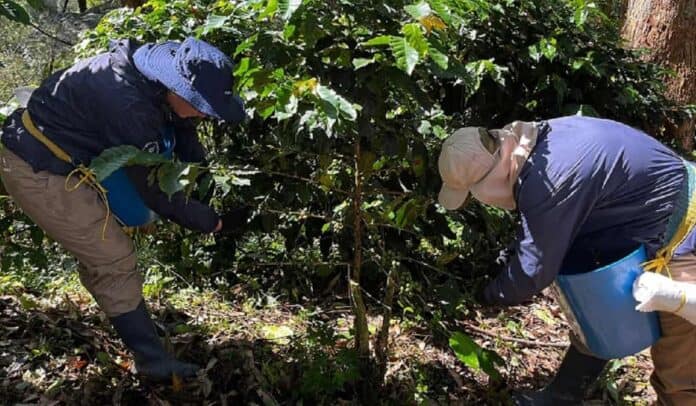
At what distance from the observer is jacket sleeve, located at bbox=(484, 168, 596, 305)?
6.59ft

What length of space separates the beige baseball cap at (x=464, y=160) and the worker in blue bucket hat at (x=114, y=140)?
75 centimetres

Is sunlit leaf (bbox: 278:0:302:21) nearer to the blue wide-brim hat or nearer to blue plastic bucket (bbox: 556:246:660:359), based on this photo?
the blue wide-brim hat

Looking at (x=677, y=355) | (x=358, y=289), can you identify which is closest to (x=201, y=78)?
(x=358, y=289)

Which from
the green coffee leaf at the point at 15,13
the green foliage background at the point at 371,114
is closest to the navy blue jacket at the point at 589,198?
the green foliage background at the point at 371,114

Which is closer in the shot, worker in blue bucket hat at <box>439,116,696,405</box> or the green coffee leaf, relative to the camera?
worker in blue bucket hat at <box>439,116,696,405</box>

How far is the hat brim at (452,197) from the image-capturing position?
88.7 inches

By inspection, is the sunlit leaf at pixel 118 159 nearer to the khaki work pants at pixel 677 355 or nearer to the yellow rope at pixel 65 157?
the yellow rope at pixel 65 157

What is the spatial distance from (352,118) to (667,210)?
113 centimetres

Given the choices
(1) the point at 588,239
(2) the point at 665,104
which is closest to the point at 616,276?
(1) the point at 588,239

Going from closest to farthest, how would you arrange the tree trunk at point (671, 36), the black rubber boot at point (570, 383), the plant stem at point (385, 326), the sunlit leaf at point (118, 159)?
1. the sunlit leaf at point (118, 159)
2. the plant stem at point (385, 326)
3. the black rubber boot at point (570, 383)
4. the tree trunk at point (671, 36)

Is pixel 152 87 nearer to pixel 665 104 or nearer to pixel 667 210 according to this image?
pixel 667 210

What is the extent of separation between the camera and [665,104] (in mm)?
3686

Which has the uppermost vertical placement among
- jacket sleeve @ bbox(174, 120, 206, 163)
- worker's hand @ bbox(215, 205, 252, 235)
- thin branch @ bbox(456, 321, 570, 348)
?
jacket sleeve @ bbox(174, 120, 206, 163)

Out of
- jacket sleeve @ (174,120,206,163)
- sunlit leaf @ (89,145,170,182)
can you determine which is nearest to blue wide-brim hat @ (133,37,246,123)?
sunlit leaf @ (89,145,170,182)
